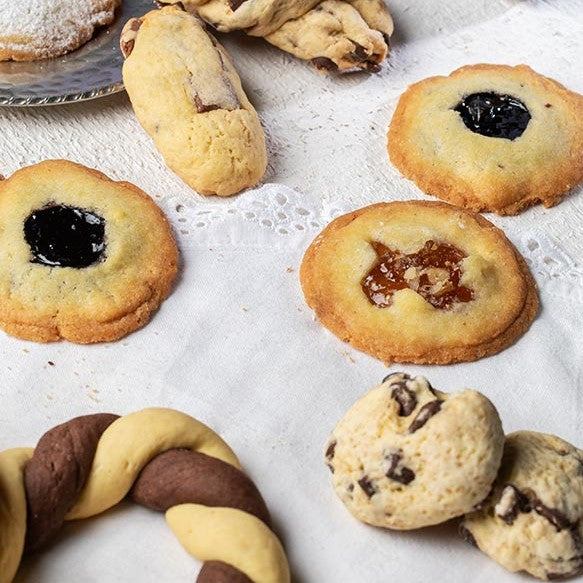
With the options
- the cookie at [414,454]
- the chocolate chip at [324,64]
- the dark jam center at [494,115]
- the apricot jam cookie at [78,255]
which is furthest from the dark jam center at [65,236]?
the dark jam center at [494,115]

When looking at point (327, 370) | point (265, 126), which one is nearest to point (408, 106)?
point (265, 126)

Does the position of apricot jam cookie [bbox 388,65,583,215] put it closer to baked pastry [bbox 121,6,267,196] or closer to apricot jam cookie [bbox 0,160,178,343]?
baked pastry [bbox 121,6,267,196]

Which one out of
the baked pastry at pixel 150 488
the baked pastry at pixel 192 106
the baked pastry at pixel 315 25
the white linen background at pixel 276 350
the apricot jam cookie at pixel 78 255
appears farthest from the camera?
the baked pastry at pixel 315 25

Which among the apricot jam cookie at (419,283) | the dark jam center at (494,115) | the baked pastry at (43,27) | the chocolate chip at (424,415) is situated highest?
the baked pastry at (43,27)

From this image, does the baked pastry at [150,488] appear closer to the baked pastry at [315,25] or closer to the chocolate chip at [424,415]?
the chocolate chip at [424,415]

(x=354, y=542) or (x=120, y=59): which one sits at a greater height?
(x=120, y=59)

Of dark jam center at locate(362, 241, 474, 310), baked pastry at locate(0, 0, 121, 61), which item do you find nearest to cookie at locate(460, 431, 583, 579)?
dark jam center at locate(362, 241, 474, 310)

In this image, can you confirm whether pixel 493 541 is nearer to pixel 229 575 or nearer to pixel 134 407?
pixel 229 575
